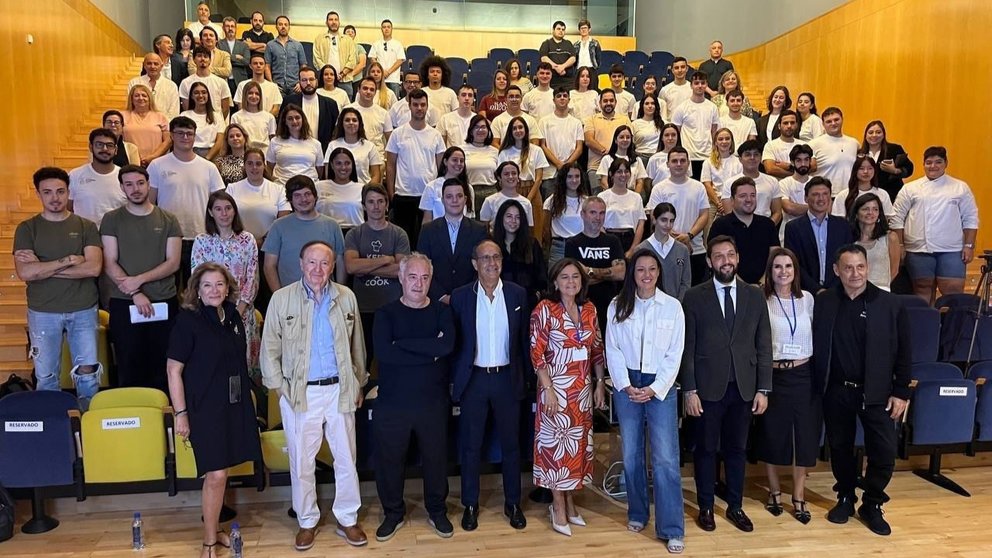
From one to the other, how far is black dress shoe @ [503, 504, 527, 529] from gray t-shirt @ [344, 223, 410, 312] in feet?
5.23

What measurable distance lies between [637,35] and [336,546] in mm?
12609

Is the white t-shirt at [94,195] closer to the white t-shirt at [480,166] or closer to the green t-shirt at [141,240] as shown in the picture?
the green t-shirt at [141,240]

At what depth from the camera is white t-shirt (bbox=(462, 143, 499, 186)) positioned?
19.3 feet

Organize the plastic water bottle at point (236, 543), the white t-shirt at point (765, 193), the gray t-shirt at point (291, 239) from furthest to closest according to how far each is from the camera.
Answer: the white t-shirt at point (765, 193), the gray t-shirt at point (291, 239), the plastic water bottle at point (236, 543)

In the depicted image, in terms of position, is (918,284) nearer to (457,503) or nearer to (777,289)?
(777,289)

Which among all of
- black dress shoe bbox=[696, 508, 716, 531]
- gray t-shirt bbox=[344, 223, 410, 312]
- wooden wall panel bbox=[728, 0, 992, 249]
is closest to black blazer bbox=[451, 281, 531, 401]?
gray t-shirt bbox=[344, 223, 410, 312]

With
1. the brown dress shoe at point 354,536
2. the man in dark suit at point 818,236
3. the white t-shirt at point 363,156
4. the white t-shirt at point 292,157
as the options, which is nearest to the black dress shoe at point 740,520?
the man in dark suit at point 818,236

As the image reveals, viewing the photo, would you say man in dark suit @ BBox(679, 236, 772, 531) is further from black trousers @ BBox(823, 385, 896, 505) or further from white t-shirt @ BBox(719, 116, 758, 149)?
Answer: white t-shirt @ BBox(719, 116, 758, 149)

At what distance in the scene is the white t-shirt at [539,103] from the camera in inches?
294

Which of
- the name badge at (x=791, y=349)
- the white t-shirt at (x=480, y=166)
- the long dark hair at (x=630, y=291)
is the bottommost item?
the name badge at (x=791, y=349)

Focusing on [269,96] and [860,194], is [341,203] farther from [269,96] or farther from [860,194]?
[860,194]

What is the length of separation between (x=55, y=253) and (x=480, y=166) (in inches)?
124

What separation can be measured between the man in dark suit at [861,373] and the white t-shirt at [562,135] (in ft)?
10.7

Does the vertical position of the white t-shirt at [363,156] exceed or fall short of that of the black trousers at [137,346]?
it exceeds it
